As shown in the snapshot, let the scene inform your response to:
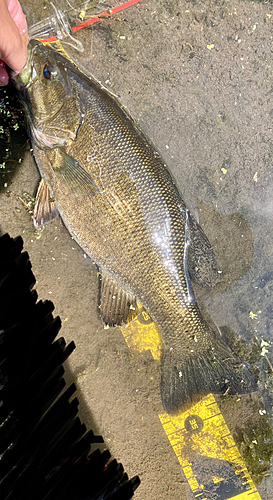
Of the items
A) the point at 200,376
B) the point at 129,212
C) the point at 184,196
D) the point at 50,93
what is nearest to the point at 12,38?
the point at 50,93

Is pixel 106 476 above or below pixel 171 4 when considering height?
below

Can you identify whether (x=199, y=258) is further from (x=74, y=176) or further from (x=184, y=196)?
(x=74, y=176)

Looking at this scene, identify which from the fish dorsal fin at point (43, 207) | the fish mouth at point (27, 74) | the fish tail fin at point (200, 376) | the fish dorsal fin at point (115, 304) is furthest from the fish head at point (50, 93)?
the fish tail fin at point (200, 376)

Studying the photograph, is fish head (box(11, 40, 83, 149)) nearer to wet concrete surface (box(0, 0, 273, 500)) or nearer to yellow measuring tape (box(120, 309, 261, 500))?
wet concrete surface (box(0, 0, 273, 500))

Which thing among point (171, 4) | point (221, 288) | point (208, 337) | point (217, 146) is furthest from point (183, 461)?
point (171, 4)

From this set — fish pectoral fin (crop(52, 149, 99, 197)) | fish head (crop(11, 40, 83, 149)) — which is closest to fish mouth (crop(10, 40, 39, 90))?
fish head (crop(11, 40, 83, 149))

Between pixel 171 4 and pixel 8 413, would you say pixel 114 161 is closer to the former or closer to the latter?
pixel 171 4
